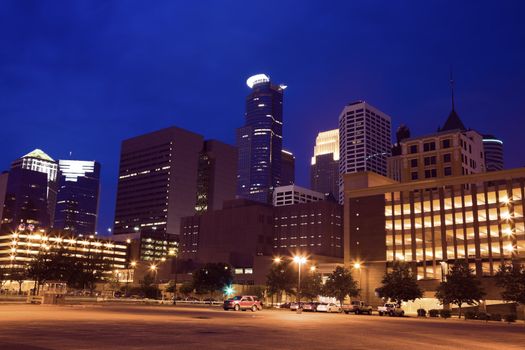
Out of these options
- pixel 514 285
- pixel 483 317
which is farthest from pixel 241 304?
pixel 514 285

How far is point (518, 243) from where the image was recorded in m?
106

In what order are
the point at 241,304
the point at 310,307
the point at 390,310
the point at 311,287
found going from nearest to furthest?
the point at 241,304 < the point at 390,310 < the point at 310,307 < the point at 311,287

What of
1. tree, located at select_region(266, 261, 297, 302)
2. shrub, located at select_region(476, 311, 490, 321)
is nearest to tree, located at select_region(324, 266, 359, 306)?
tree, located at select_region(266, 261, 297, 302)

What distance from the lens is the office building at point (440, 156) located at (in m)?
145

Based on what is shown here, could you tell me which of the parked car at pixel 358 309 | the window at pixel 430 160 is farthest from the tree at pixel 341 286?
the window at pixel 430 160

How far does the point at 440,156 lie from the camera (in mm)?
146375

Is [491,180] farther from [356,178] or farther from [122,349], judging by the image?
[122,349]

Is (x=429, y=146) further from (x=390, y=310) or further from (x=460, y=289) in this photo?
(x=390, y=310)

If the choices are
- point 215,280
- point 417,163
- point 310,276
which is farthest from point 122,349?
point 417,163

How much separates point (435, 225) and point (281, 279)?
36.4m

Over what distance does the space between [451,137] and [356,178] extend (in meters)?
33.8

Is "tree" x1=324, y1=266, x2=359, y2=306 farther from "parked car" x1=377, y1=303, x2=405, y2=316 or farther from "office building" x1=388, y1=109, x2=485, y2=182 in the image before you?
"office building" x1=388, y1=109, x2=485, y2=182

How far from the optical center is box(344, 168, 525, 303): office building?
10712 cm

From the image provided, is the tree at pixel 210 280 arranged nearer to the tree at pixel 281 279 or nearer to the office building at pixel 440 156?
the tree at pixel 281 279
